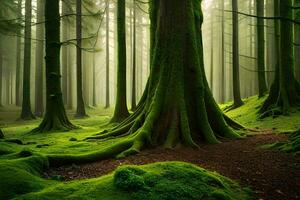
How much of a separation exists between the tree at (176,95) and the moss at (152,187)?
3023 mm

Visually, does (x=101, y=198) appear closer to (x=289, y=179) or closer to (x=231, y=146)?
(x=289, y=179)

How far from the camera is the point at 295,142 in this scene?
822 cm

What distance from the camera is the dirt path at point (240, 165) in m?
5.95

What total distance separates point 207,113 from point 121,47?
787 centimetres

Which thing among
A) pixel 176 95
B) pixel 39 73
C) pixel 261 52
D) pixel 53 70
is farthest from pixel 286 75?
pixel 39 73

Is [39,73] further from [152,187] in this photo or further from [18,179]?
[152,187]

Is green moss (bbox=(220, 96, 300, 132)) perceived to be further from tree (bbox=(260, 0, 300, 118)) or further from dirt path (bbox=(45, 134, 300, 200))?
dirt path (bbox=(45, 134, 300, 200))

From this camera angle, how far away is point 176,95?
9289 mm

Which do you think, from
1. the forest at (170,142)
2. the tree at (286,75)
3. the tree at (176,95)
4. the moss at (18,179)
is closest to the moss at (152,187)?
the forest at (170,142)

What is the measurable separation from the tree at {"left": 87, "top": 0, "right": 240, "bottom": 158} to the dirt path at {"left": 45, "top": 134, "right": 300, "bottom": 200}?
638 mm

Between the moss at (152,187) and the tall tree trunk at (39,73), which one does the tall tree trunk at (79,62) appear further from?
the moss at (152,187)

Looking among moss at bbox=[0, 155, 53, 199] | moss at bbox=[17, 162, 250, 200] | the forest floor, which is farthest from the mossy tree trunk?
moss at bbox=[17, 162, 250, 200]

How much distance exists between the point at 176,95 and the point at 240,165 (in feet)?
9.38

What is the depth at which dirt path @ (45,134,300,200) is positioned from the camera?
5953 millimetres
